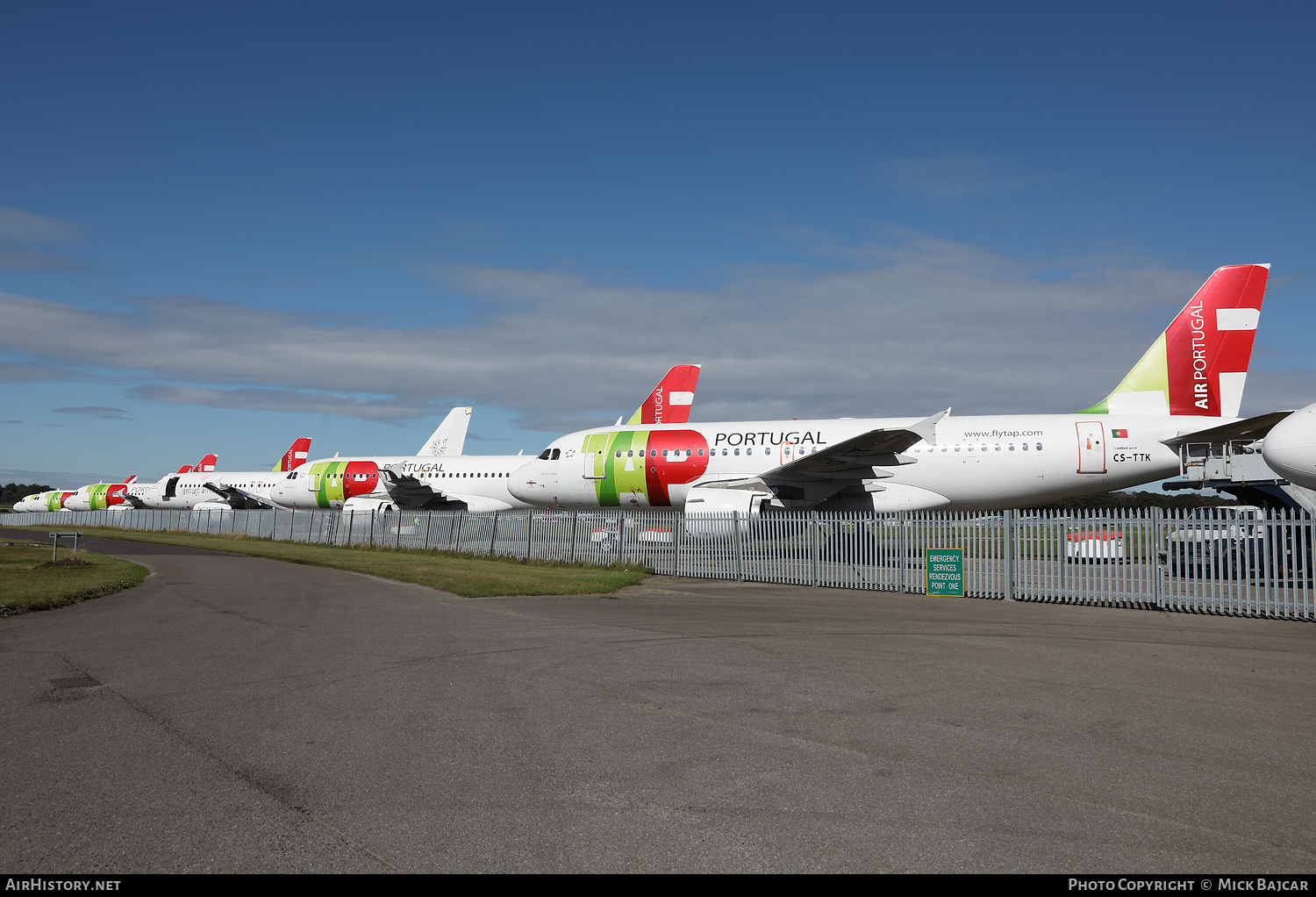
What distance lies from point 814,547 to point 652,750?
1339 cm

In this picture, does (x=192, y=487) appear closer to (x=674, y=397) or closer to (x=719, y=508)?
(x=674, y=397)

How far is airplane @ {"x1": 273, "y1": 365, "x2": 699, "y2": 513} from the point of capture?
4041 cm

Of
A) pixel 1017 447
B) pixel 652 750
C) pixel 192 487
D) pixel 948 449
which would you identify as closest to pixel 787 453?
pixel 948 449

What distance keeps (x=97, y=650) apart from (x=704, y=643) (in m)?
6.53

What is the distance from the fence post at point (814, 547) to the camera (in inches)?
712

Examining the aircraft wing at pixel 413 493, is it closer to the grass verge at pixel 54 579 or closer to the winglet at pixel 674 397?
the winglet at pixel 674 397

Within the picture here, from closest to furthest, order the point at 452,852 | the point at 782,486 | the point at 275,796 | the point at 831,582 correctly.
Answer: the point at 452,852 < the point at 275,796 < the point at 831,582 < the point at 782,486

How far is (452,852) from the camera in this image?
362 cm

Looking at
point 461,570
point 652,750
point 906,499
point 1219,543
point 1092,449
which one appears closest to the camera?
point 652,750

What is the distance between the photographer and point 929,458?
2427 cm

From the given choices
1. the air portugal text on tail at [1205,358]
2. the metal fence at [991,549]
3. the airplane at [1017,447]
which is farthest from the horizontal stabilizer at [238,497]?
the air portugal text on tail at [1205,358]

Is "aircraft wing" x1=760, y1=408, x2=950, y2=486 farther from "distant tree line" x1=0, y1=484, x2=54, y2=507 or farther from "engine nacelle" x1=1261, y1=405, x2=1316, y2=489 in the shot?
"distant tree line" x1=0, y1=484, x2=54, y2=507

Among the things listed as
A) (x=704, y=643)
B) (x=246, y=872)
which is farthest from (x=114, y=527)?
(x=246, y=872)
